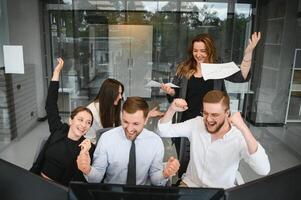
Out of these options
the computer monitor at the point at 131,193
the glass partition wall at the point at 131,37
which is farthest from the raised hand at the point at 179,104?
the glass partition wall at the point at 131,37

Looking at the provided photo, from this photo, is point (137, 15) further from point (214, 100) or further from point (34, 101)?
point (214, 100)

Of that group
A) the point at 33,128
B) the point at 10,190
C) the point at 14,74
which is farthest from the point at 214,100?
the point at 33,128

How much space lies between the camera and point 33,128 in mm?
4918

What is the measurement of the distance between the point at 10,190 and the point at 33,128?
443 centimetres

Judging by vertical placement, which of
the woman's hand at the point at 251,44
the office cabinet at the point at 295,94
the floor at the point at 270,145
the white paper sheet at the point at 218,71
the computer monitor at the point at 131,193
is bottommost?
→ the floor at the point at 270,145

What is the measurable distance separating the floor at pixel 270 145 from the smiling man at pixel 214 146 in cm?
230

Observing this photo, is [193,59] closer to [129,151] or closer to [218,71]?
[218,71]

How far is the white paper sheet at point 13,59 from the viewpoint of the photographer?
411 centimetres

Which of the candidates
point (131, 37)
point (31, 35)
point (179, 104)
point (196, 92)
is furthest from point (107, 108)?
point (131, 37)

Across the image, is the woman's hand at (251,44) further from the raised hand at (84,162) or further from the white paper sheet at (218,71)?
the raised hand at (84,162)

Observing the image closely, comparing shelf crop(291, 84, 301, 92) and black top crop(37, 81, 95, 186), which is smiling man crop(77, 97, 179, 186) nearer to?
black top crop(37, 81, 95, 186)

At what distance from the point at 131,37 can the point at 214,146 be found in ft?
14.9

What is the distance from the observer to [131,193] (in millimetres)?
685

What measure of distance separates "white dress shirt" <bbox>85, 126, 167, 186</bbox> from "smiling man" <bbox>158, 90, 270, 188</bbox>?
0.22m
